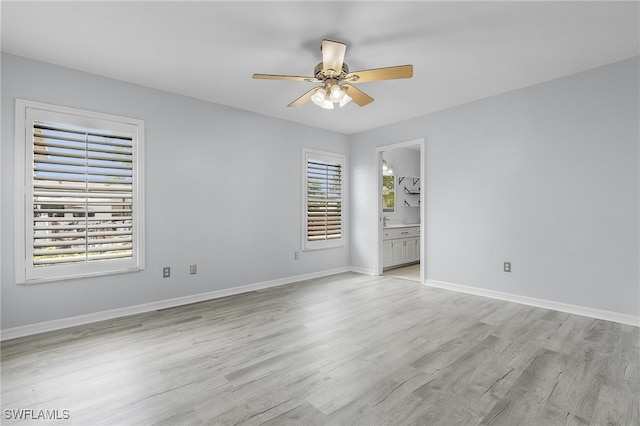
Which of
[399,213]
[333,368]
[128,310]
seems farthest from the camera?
[399,213]

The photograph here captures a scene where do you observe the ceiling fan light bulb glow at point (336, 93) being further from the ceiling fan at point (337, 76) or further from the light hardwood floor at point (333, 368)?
the light hardwood floor at point (333, 368)

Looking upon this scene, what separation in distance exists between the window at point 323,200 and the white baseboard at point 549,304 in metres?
1.96

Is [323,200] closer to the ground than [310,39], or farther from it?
closer to the ground

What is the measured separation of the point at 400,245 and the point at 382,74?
13.6 feet

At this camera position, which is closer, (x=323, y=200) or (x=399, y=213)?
(x=323, y=200)

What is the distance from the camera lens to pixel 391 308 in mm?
3633

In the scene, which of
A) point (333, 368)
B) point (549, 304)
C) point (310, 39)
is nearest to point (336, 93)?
point (310, 39)

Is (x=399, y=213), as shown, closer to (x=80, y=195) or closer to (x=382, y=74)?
(x=382, y=74)

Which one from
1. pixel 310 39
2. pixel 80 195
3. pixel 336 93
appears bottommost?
pixel 80 195

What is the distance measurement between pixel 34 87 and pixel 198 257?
7.83ft

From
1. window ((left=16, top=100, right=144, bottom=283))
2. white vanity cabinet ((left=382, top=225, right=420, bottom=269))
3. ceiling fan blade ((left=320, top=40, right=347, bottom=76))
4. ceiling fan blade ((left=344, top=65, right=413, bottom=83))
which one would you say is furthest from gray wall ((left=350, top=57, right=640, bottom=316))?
window ((left=16, top=100, right=144, bottom=283))

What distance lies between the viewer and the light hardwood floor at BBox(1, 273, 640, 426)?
1.76 m

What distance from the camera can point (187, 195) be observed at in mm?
3908

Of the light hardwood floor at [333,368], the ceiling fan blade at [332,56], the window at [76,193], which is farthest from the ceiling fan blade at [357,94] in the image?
the window at [76,193]
